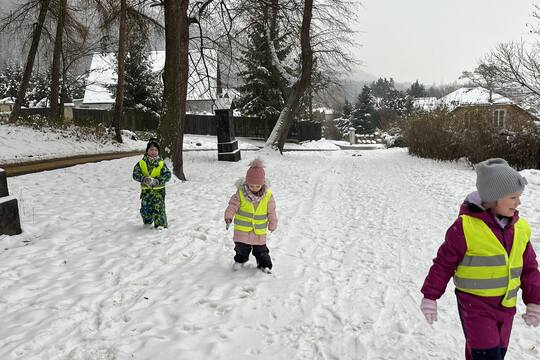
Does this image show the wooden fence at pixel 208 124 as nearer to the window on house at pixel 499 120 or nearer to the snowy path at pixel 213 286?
the window on house at pixel 499 120

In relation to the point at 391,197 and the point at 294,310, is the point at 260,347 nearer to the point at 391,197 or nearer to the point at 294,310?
the point at 294,310

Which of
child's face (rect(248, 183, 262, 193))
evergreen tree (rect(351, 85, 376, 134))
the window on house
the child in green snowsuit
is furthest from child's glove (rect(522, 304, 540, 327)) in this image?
evergreen tree (rect(351, 85, 376, 134))

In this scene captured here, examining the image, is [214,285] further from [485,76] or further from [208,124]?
[208,124]

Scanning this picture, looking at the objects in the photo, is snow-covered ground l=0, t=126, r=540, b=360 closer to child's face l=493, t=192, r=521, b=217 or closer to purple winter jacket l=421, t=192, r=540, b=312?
purple winter jacket l=421, t=192, r=540, b=312

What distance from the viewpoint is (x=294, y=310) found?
4020 millimetres

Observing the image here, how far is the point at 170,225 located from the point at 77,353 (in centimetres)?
359

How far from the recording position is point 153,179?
6.07 metres

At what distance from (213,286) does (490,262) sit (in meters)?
2.92

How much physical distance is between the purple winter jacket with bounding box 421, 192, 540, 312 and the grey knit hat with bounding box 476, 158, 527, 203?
8 cm

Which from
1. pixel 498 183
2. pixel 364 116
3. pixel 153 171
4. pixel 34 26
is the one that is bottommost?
pixel 153 171

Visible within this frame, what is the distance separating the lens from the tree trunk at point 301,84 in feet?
66.5

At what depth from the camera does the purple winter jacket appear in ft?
8.19

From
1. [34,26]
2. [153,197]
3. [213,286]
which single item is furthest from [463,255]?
[34,26]

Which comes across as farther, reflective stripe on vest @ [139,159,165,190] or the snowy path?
reflective stripe on vest @ [139,159,165,190]
